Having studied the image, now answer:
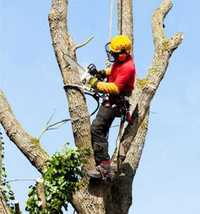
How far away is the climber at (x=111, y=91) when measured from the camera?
7488 mm

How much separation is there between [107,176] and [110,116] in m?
0.66

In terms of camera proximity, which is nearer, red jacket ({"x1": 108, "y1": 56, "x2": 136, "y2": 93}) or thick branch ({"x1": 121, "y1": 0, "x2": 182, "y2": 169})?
red jacket ({"x1": 108, "y1": 56, "x2": 136, "y2": 93})

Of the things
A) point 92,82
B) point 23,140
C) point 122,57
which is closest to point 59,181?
point 23,140

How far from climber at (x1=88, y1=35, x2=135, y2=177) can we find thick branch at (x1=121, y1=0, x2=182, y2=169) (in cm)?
28

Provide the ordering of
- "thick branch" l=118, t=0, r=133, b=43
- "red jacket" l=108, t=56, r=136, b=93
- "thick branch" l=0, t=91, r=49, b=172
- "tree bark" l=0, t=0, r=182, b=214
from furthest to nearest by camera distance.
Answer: "thick branch" l=118, t=0, r=133, b=43, "thick branch" l=0, t=91, r=49, b=172, "tree bark" l=0, t=0, r=182, b=214, "red jacket" l=108, t=56, r=136, b=93

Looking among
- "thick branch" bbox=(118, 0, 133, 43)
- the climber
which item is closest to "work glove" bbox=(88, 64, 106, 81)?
the climber

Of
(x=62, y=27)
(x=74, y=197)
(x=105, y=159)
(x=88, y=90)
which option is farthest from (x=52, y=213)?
(x=62, y=27)

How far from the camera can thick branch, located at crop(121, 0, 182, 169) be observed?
7.90 meters

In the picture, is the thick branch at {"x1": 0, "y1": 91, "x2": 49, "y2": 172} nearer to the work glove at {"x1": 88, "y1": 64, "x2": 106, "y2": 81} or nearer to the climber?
the climber

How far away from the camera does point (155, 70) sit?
8703mm

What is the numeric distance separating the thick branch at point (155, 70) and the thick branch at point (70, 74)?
470 mm

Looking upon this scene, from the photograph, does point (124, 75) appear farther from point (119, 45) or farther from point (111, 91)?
point (119, 45)

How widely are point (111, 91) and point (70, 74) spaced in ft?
2.00

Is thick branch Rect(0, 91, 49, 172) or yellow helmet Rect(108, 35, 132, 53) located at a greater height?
yellow helmet Rect(108, 35, 132, 53)
